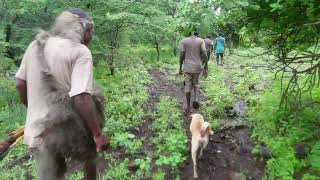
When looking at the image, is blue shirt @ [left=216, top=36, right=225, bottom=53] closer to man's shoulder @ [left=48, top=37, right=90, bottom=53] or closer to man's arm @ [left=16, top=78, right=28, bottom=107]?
man's arm @ [left=16, top=78, right=28, bottom=107]

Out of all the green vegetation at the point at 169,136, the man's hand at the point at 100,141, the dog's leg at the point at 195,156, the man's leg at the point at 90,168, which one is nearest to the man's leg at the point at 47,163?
the man's leg at the point at 90,168

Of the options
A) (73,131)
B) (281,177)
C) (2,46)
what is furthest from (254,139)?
(2,46)

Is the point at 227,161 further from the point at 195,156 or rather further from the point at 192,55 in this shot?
the point at 192,55

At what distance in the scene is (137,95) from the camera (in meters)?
13.2

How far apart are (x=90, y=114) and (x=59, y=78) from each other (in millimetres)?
534

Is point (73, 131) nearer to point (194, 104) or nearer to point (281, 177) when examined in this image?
point (281, 177)

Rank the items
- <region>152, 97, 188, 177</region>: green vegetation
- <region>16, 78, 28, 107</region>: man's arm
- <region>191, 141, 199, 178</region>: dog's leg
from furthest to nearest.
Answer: <region>152, 97, 188, 177</region>: green vegetation, <region>191, 141, 199, 178</region>: dog's leg, <region>16, 78, 28, 107</region>: man's arm

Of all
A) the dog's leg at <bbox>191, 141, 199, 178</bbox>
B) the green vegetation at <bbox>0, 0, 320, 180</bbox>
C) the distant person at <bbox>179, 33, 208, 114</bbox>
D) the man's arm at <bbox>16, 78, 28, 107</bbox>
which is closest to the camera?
the man's arm at <bbox>16, 78, 28, 107</bbox>

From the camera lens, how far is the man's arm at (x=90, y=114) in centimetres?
425

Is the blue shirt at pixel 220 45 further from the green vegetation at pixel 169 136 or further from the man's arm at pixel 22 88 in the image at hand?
the man's arm at pixel 22 88

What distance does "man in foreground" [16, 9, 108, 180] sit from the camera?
14.1 ft

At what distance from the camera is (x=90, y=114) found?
4.29m

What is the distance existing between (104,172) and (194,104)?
481 centimetres

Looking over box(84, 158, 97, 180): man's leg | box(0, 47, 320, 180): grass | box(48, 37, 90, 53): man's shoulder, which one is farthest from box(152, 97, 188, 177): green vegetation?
box(48, 37, 90, 53): man's shoulder
